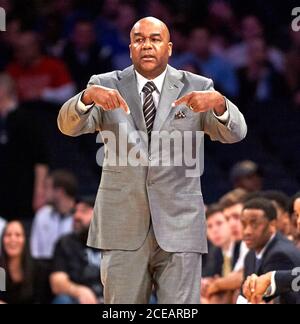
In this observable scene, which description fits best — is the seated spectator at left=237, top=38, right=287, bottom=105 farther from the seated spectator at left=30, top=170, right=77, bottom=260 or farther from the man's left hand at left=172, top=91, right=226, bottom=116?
the man's left hand at left=172, top=91, right=226, bottom=116

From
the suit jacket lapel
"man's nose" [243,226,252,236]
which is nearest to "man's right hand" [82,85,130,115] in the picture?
the suit jacket lapel

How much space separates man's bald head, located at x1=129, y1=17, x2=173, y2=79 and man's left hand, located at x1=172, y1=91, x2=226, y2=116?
8.3 inches

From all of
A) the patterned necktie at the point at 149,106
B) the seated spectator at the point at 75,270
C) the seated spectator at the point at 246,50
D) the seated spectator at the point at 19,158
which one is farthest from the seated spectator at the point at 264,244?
the seated spectator at the point at 246,50

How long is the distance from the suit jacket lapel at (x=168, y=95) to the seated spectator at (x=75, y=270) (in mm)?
3515

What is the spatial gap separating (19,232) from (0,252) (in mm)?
193

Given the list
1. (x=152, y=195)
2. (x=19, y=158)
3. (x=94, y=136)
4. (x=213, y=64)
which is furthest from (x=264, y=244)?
(x=213, y=64)

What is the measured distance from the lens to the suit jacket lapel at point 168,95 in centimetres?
480

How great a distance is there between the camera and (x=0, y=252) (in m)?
8.34

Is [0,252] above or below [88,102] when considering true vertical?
below

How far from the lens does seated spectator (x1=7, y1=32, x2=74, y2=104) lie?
33.1ft

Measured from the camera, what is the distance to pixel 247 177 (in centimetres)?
952

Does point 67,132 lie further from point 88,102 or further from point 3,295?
point 3,295

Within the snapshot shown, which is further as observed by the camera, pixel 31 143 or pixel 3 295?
pixel 31 143
